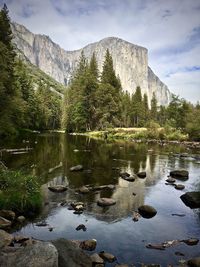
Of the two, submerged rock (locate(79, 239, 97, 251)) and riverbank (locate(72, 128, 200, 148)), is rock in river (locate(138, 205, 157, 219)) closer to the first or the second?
submerged rock (locate(79, 239, 97, 251))

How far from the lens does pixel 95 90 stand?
8869 cm

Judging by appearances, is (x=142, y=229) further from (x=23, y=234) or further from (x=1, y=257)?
(x=1, y=257)

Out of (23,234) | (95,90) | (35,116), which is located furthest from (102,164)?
(35,116)

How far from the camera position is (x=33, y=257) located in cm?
855

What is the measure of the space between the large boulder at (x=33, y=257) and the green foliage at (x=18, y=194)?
6604mm

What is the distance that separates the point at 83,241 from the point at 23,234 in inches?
114

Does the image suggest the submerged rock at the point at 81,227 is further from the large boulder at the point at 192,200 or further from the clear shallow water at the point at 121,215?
the large boulder at the point at 192,200

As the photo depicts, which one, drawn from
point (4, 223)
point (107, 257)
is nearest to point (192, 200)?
point (107, 257)

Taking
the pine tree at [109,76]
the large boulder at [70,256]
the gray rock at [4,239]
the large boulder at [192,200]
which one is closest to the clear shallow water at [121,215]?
the large boulder at [192,200]

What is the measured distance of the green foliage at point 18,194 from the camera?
15.7 meters

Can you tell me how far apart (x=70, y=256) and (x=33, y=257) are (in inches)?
68.8

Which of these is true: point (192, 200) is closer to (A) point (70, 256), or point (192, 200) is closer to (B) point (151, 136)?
(A) point (70, 256)

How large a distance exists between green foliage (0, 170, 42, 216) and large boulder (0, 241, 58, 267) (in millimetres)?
6604

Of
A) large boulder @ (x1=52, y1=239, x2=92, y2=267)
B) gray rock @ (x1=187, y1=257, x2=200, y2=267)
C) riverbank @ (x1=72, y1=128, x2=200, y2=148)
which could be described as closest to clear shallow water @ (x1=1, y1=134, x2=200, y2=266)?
gray rock @ (x1=187, y1=257, x2=200, y2=267)
